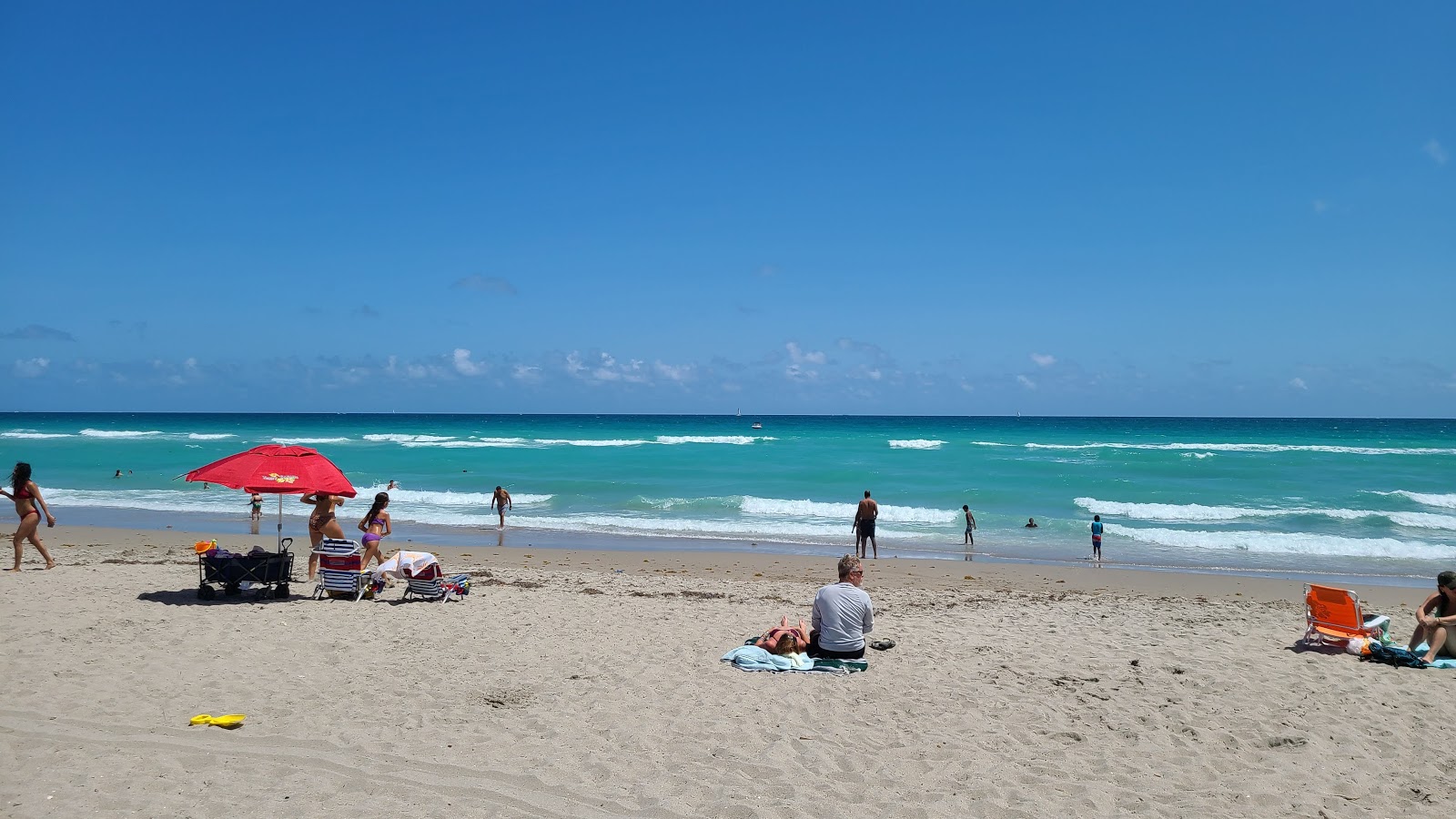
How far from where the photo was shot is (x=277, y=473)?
995 cm

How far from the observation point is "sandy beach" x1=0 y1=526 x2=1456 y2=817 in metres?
4.90

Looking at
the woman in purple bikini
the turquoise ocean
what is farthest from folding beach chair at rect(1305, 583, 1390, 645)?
the woman in purple bikini

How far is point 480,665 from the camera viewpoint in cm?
753

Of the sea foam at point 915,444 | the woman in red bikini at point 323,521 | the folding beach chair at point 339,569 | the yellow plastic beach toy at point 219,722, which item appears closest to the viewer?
the yellow plastic beach toy at point 219,722

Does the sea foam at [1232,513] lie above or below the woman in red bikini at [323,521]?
below

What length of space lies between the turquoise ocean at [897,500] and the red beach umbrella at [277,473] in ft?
27.1

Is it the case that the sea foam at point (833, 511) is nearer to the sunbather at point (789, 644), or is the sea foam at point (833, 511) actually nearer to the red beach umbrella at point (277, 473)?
the red beach umbrella at point (277, 473)

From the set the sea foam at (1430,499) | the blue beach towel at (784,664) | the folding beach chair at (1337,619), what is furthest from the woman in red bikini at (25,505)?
the sea foam at (1430,499)

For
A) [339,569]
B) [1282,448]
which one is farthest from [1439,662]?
[1282,448]

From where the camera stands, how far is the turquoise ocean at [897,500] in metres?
19.3

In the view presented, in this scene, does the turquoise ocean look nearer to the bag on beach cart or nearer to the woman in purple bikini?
the woman in purple bikini

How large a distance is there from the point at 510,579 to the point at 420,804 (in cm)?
822

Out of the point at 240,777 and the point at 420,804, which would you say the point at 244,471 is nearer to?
the point at 240,777

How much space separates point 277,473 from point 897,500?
69.7 feet
